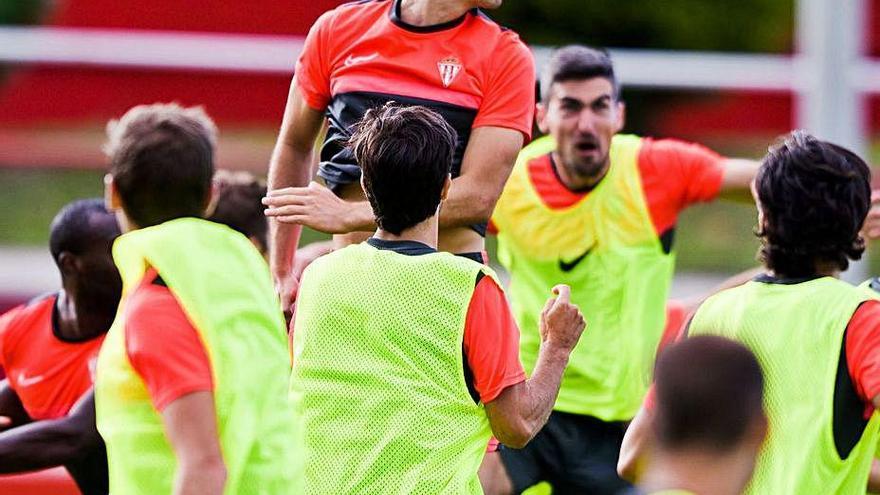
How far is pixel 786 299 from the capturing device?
11.5 ft

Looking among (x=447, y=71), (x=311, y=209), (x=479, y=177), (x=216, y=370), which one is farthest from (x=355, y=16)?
(x=216, y=370)

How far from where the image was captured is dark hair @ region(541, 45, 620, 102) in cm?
567

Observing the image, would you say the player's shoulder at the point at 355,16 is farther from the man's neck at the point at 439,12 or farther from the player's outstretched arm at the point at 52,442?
the player's outstretched arm at the point at 52,442

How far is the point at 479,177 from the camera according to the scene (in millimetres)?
4340

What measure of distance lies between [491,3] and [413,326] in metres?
1.33

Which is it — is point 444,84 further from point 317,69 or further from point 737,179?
point 737,179

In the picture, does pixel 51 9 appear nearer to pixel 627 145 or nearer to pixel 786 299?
pixel 627 145

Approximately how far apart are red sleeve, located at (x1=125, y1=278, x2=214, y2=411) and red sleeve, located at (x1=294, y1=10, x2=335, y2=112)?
5.10ft

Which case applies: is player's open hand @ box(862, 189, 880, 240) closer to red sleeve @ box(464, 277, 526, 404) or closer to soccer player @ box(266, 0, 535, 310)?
soccer player @ box(266, 0, 535, 310)


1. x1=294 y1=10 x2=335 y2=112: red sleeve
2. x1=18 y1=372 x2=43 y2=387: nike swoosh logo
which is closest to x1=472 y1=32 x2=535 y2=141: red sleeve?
x1=294 y1=10 x2=335 y2=112: red sleeve

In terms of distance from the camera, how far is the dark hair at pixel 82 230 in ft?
15.7

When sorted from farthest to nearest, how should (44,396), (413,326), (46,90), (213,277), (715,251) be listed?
(46,90) < (715,251) < (44,396) < (413,326) < (213,277)

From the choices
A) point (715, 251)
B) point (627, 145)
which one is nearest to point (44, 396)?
point (627, 145)

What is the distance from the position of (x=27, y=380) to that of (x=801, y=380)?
2476 millimetres
